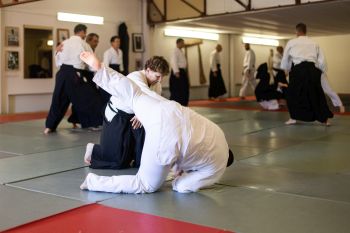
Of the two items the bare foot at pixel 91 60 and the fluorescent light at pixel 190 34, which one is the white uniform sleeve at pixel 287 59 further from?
the fluorescent light at pixel 190 34

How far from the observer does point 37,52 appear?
11.4 metres

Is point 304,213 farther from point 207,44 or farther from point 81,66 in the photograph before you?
point 207,44

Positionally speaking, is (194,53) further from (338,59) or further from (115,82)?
(115,82)

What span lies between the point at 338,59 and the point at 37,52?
13.4m

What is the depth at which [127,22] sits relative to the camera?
1377 centimetres

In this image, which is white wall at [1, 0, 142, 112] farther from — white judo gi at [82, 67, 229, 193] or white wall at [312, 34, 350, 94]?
white wall at [312, 34, 350, 94]

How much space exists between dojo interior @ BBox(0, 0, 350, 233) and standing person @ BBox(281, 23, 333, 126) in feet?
0.99

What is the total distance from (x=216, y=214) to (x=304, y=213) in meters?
0.58

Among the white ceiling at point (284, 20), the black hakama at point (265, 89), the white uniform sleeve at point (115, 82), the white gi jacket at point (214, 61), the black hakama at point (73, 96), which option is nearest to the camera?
the white uniform sleeve at point (115, 82)

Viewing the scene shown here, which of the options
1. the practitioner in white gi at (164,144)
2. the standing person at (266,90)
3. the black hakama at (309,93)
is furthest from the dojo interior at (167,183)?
the standing person at (266,90)

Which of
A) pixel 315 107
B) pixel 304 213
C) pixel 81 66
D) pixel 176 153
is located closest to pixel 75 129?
pixel 81 66

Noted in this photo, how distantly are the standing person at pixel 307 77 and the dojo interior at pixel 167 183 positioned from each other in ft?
0.99

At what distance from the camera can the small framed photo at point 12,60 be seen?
10844 millimetres

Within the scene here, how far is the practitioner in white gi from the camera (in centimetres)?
325
